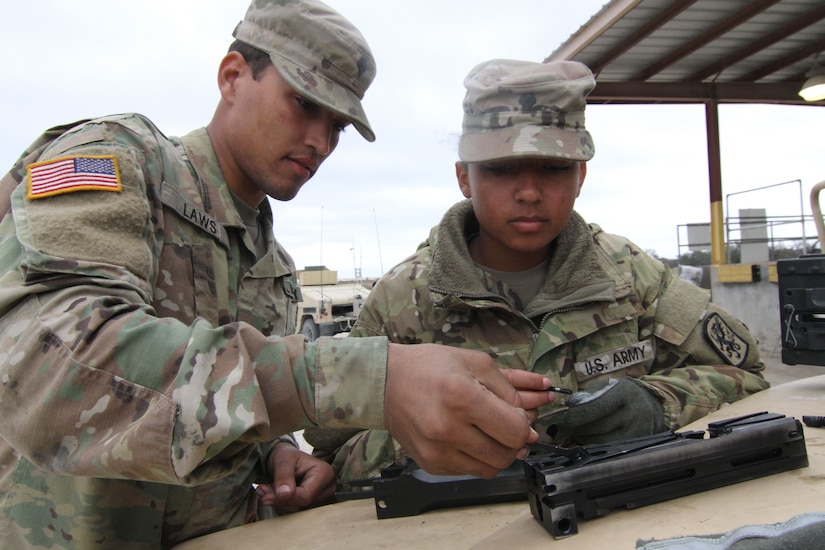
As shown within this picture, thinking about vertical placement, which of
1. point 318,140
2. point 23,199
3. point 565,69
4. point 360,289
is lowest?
point 360,289

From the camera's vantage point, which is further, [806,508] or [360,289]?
[360,289]

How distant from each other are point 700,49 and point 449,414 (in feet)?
27.0

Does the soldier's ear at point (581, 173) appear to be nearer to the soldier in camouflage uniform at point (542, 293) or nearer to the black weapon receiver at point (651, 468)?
the soldier in camouflage uniform at point (542, 293)

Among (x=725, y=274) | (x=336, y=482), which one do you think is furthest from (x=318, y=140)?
(x=725, y=274)

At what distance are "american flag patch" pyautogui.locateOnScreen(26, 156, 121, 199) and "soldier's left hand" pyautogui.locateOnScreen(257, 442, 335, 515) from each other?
870mm

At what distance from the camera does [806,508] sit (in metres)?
0.90

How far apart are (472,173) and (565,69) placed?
1.48 ft

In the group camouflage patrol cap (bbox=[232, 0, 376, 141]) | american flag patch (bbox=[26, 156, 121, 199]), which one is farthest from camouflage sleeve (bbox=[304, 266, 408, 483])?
american flag patch (bbox=[26, 156, 121, 199])

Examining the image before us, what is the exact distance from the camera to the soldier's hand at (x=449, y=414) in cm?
99

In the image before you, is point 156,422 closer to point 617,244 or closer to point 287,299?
point 287,299

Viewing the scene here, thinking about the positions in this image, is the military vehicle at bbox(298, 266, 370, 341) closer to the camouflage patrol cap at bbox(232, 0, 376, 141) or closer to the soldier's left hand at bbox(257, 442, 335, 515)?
the soldier's left hand at bbox(257, 442, 335, 515)

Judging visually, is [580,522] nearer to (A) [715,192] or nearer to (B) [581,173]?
(B) [581,173]

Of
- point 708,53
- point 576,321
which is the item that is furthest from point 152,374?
point 708,53

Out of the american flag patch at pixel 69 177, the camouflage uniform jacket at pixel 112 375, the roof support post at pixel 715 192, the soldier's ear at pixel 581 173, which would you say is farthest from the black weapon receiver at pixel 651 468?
the roof support post at pixel 715 192
